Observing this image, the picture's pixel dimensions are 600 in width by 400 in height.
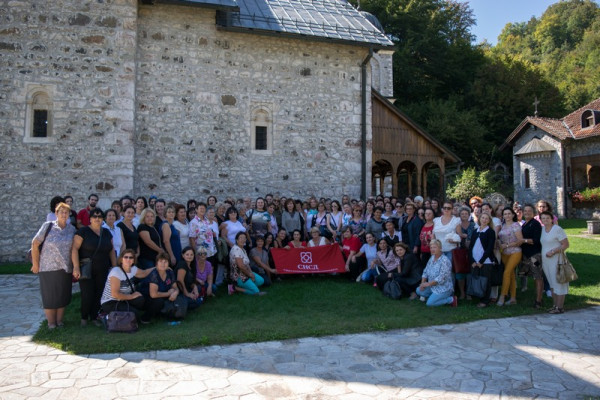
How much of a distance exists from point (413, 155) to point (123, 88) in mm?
8872

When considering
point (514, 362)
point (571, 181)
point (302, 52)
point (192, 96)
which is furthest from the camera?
point (571, 181)

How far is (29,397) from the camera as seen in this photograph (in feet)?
12.4

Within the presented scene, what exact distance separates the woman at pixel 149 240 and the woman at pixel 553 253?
594cm

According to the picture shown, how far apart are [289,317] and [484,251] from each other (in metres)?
3.33

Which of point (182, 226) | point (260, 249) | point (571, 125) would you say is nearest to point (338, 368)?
point (182, 226)

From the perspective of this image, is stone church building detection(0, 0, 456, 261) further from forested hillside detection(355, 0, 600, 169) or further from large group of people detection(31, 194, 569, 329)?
forested hillside detection(355, 0, 600, 169)

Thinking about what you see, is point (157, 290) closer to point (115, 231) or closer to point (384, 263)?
point (115, 231)

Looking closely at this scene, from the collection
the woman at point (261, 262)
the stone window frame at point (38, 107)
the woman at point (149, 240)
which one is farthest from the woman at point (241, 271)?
the stone window frame at point (38, 107)

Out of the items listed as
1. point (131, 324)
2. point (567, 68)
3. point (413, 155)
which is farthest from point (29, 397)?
point (567, 68)

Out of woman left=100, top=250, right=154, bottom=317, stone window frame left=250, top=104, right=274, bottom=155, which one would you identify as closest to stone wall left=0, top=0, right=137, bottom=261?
stone window frame left=250, top=104, right=274, bottom=155

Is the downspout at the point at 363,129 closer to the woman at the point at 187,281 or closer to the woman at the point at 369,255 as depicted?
the woman at the point at 369,255

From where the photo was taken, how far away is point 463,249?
734cm

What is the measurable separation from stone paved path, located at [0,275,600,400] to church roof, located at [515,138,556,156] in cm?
2381

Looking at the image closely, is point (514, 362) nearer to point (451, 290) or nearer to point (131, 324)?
point (451, 290)
